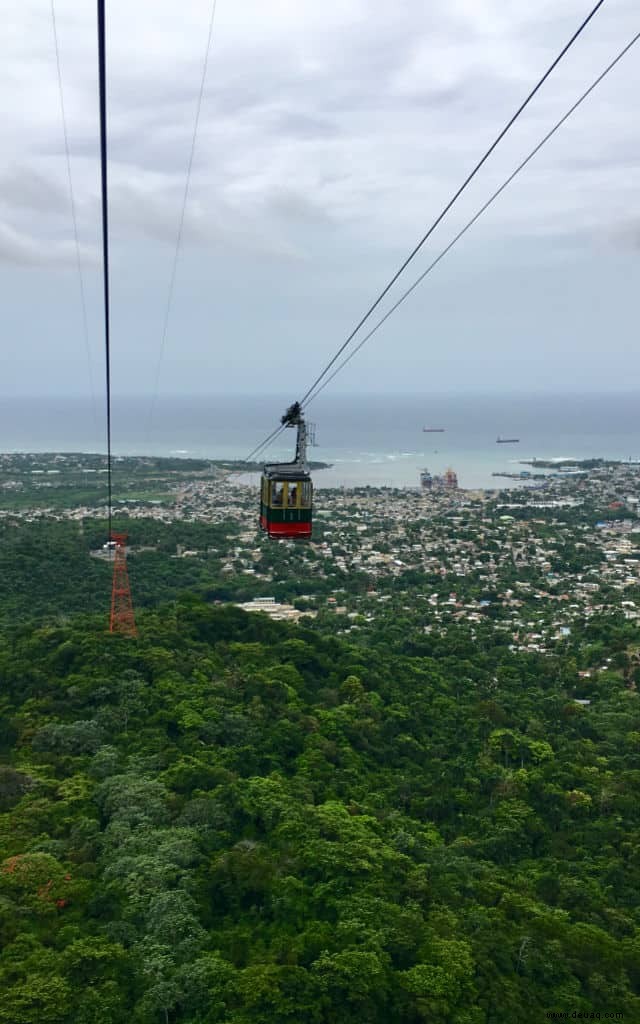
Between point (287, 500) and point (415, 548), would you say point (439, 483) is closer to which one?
point (415, 548)

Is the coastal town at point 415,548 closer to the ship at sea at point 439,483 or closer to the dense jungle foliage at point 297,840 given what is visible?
the ship at sea at point 439,483

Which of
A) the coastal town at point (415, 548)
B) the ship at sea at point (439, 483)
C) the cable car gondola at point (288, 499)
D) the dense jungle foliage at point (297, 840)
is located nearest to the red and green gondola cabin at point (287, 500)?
the cable car gondola at point (288, 499)

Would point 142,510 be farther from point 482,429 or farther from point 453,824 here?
point 482,429

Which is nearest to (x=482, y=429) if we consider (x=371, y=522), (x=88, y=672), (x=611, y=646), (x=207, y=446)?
(x=207, y=446)

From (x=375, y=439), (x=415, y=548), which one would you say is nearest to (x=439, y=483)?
(x=415, y=548)

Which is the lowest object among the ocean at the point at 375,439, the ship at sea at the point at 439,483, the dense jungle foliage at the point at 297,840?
the dense jungle foliage at the point at 297,840

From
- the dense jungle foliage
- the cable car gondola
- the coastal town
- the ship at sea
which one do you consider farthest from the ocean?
the cable car gondola
